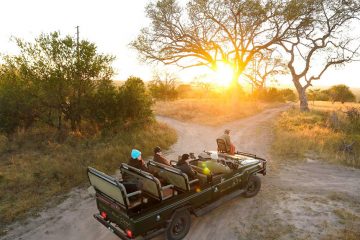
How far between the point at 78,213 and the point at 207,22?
847 inches

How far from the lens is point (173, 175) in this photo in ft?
24.5

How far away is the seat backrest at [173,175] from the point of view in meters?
7.18

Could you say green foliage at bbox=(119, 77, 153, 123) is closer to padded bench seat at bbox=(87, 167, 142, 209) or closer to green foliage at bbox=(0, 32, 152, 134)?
green foliage at bbox=(0, 32, 152, 134)

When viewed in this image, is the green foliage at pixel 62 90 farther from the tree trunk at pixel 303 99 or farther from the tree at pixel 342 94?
the tree at pixel 342 94

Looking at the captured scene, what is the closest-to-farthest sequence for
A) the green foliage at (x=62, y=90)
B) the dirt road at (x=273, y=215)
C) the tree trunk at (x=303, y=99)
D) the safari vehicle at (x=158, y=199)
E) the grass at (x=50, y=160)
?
the safari vehicle at (x=158, y=199), the dirt road at (x=273, y=215), the grass at (x=50, y=160), the green foliage at (x=62, y=90), the tree trunk at (x=303, y=99)

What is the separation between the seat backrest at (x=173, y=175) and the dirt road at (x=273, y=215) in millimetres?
1442

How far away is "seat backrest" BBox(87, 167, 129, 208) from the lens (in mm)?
6238

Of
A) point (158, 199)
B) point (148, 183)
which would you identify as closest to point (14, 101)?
point (148, 183)

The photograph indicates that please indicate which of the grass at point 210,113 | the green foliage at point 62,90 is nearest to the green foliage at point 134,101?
the green foliage at point 62,90

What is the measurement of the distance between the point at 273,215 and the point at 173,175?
354 centimetres

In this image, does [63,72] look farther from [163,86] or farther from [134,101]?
[163,86]

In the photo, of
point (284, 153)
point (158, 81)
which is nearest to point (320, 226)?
point (284, 153)

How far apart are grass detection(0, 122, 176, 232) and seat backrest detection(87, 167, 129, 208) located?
3930mm

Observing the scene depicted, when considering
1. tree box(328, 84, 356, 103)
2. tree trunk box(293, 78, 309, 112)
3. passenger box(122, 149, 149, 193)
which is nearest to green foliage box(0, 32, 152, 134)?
passenger box(122, 149, 149, 193)
